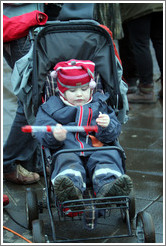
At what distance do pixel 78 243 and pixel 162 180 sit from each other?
142 centimetres

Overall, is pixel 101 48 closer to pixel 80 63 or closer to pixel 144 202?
pixel 80 63

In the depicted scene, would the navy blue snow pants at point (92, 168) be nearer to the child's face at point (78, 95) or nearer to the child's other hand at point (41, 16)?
the child's face at point (78, 95)

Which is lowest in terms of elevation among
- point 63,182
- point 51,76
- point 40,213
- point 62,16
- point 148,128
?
point 148,128

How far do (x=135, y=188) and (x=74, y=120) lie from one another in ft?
3.65

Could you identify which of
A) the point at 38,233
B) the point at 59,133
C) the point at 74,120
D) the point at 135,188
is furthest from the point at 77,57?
the point at 38,233

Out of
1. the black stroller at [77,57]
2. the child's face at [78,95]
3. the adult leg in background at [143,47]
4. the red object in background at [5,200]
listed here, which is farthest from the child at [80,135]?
the adult leg in background at [143,47]

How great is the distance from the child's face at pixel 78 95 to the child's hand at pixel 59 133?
1.47ft

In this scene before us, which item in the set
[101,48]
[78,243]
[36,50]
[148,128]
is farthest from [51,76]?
[148,128]

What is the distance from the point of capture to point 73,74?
349 centimetres

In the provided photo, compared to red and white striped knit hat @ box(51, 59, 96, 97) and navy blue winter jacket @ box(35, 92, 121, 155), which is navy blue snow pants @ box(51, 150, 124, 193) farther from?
red and white striped knit hat @ box(51, 59, 96, 97)

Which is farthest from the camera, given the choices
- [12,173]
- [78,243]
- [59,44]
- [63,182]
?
[12,173]

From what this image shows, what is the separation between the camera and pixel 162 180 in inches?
173

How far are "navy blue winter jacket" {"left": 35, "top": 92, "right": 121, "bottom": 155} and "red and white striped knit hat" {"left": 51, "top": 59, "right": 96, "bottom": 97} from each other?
0.49 feet

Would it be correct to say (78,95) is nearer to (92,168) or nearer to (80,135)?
(80,135)
